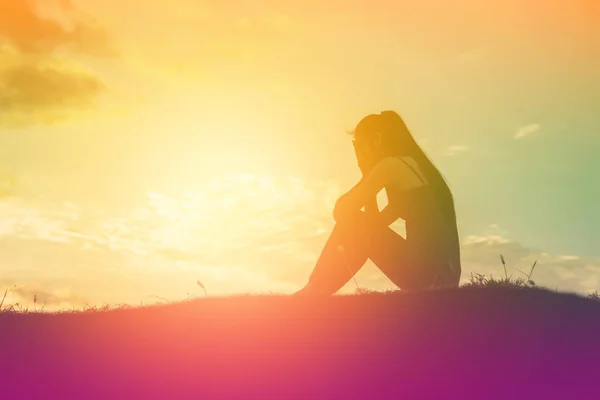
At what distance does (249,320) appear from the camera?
25.3 ft

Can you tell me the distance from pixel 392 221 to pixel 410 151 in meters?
0.99

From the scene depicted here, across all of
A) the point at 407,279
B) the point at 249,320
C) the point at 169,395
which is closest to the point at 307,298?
the point at 249,320

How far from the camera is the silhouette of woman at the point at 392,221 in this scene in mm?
9492

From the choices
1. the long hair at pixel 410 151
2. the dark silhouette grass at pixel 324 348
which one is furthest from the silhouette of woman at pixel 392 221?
the dark silhouette grass at pixel 324 348

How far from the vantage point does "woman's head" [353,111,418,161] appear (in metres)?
9.74

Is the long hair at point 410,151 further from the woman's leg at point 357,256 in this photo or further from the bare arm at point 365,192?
the woman's leg at point 357,256

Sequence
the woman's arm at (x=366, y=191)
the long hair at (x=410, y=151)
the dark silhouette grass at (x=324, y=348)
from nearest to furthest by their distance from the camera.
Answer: the dark silhouette grass at (x=324, y=348), the woman's arm at (x=366, y=191), the long hair at (x=410, y=151)

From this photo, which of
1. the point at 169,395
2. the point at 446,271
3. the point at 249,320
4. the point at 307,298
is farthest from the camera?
the point at 446,271

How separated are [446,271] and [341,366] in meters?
3.34

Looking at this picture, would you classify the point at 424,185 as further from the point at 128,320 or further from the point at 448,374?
the point at 128,320

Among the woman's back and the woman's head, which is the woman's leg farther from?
the woman's head

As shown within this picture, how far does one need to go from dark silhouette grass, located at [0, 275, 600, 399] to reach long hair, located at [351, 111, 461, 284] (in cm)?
142

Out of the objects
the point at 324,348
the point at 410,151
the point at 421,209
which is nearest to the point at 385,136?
the point at 410,151

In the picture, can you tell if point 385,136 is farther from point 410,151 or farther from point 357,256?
point 357,256
